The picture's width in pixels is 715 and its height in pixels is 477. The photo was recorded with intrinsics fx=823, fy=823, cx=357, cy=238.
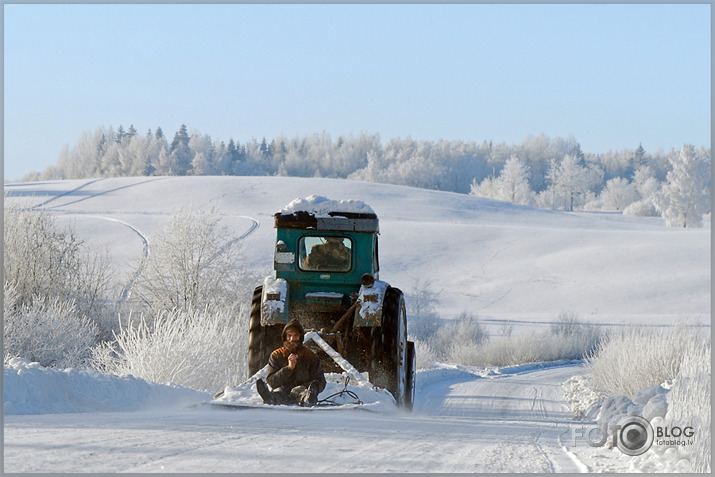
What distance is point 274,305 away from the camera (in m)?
10.2

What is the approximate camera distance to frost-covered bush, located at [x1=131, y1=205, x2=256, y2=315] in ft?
87.9

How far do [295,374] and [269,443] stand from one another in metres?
2.79

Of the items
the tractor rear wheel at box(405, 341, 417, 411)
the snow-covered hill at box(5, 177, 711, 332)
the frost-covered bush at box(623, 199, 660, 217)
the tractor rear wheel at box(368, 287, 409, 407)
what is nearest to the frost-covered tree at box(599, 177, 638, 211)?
the frost-covered bush at box(623, 199, 660, 217)

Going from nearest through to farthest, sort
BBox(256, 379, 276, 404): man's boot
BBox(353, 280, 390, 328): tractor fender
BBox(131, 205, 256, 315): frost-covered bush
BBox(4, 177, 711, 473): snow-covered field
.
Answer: BBox(4, 177, 711, 473): snow-covered field, BBox(256, 379, 276, 404): man's boot, BBox(353, 280, 390, 328): tractor fender, BBox(131, 205, 256, 315): frost-covered bush

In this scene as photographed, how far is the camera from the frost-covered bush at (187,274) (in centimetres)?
2680

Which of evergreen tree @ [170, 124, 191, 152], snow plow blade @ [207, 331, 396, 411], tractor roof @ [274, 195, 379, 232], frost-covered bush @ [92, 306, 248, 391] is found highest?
evergreen tree @ [170, 124, 191, 152]

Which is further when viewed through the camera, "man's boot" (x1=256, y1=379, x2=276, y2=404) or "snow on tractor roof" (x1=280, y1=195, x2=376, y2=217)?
"snow on tractor roof" (x1=280, y1=195, x2=376, y2=217)

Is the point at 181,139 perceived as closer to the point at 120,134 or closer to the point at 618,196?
the point at 120,134

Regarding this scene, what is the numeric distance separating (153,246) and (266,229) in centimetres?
3431

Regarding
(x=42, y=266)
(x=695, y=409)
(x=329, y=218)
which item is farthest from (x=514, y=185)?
(x=695, y=409)

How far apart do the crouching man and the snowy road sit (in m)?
0.50

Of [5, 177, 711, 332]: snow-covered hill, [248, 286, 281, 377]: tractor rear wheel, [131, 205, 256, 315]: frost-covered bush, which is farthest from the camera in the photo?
[5, 177, 711, 332]: snow-covered hill

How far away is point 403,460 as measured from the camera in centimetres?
622

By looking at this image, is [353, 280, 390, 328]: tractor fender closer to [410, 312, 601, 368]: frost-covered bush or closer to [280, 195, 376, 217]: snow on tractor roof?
[280, 195, 376, 217]: snow on tractor roof
